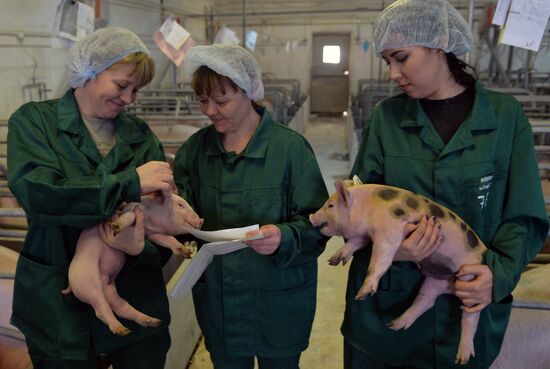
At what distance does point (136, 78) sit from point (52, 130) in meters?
0.24

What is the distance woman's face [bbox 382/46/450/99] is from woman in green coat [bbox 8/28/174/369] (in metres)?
0.61

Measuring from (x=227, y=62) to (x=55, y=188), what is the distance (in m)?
0.52

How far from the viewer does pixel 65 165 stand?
112 centimetres

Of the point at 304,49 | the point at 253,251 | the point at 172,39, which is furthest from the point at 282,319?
the point at 304,49

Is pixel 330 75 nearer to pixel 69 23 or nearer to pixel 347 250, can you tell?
pixel 69 23

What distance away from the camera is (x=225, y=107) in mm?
1218

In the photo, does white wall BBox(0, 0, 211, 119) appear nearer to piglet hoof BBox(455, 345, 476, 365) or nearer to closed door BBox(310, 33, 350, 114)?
piglet hoof BBox(455, 345, 476, 365)

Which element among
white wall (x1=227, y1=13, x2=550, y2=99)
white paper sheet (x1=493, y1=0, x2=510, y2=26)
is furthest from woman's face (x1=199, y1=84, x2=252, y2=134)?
white wall (x1=227, y1=13, x2=550, y2=99)

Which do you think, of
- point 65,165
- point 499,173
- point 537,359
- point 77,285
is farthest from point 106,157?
point 537,359

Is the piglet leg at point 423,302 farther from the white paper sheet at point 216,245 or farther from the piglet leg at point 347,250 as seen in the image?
the white paper sheet at point 216,245

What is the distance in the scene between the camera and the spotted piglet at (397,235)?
98 cm

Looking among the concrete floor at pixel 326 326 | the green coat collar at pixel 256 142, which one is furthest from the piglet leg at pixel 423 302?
the concrete floor at pixel 326 326

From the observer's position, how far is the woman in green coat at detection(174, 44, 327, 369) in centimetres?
122

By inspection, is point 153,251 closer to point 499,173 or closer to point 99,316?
point 99,316
